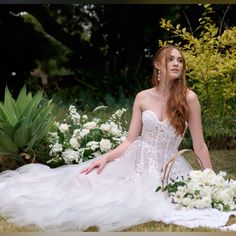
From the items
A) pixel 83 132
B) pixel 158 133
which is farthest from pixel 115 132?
pixel 158 133

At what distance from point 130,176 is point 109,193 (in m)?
0.38

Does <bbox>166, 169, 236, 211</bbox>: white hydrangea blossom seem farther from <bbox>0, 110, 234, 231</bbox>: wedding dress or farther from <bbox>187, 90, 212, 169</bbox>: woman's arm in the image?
<bbox>187, 90, 212, 169</bbox>: woman's arm

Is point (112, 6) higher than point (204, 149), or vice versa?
point (112, 6)

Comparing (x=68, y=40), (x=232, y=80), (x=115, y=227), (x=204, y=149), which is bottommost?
(x=115, y=227)

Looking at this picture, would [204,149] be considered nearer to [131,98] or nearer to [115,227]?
[115,227]

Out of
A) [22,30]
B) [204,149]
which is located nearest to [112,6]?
[22,30]

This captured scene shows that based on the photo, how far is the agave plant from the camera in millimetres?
5398

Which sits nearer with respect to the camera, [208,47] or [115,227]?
[115,227]

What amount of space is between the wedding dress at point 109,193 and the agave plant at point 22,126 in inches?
22.4

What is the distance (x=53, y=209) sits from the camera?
3912 mm

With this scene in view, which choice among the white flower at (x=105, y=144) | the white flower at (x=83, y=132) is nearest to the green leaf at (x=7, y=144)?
the white flower at (x=83, y=132)

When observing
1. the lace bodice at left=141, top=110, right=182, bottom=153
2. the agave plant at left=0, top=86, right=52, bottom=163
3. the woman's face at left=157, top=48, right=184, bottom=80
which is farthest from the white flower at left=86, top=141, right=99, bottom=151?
the woman's face at left=157, top=48, right=184, bottom=80

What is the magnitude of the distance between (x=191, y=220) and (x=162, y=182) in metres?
Result: 0.41

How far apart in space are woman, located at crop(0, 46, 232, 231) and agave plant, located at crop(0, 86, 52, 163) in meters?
0.61
